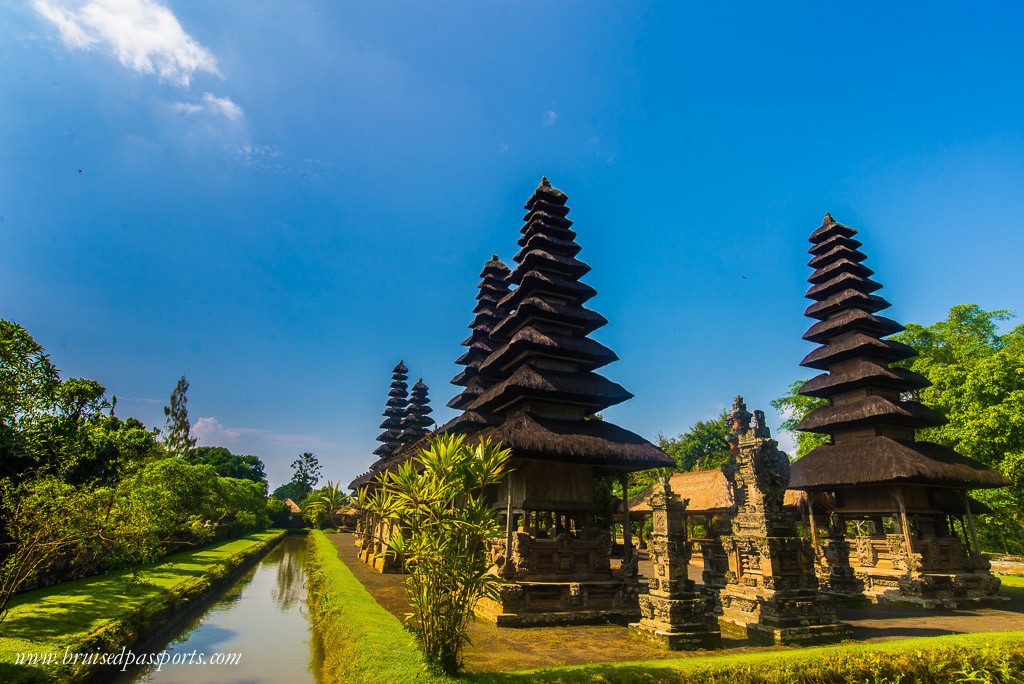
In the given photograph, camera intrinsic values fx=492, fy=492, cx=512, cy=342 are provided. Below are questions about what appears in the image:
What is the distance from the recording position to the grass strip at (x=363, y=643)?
7480 millimetres

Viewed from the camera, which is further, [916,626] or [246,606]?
[246,606]

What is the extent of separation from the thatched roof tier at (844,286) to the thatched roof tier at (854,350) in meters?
2.27

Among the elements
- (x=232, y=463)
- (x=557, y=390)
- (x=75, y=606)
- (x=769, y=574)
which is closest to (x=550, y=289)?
(x=557, y=390)

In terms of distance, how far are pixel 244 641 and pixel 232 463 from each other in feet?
261

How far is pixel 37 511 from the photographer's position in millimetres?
9531

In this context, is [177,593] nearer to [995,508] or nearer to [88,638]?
[88,638]

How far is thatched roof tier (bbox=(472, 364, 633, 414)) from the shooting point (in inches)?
622

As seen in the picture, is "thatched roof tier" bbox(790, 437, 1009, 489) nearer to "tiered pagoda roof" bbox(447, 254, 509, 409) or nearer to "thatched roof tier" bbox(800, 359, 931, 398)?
"thatched roof tier" bbox(800, 359, 931, 398)

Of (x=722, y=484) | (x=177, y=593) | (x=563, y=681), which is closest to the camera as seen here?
(x=563, y=681)

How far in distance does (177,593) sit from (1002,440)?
33570 mm

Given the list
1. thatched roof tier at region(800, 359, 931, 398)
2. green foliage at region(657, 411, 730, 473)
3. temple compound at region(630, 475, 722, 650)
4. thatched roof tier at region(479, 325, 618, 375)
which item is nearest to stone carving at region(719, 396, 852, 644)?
temple compound at region(630, 475, 722, 650)

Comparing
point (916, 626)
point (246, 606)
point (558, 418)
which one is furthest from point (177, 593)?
point (916, 626)

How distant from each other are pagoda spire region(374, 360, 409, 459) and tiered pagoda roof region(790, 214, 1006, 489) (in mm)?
31175

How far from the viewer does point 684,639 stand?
33.3ft
